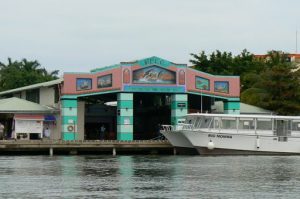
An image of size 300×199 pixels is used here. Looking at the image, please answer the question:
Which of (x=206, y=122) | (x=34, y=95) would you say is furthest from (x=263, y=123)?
(x=34, y=95)

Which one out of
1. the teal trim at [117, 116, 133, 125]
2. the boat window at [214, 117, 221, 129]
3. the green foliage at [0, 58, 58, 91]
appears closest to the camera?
the boat window at [214, 117, 221, 129]

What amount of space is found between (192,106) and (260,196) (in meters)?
46.0

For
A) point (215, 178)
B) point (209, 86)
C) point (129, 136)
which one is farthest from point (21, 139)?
point (215, 178)

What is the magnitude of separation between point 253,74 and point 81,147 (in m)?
29.1

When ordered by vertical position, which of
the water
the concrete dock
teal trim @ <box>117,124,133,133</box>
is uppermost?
teal trim @ <box>117,124,133,133</box>

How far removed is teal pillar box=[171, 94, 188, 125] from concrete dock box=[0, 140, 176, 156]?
151 inches

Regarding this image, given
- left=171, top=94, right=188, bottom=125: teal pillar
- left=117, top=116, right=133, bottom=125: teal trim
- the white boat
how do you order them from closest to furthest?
the white boat, left=117, top=116, right=133, bottom=125: teal trim, left=171, top=94, right=188, bottom=125: teal pillar

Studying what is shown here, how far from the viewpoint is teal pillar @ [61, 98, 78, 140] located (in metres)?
70.0

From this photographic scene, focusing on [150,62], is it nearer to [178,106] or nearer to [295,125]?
[178,106]

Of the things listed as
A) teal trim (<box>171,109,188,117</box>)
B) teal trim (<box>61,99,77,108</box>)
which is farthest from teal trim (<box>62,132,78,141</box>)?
teal trim (<box>171,109,188,117</box>)

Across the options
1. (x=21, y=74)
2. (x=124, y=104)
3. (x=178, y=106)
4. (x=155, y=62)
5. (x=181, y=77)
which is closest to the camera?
(x=124, y=104)

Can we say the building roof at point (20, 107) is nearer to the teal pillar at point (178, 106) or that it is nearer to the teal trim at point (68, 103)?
the teal trim at point (68, 103)

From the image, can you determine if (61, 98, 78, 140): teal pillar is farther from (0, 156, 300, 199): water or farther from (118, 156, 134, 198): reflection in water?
(118, 156, 134, 198): reflection in water

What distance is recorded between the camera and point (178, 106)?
71.3m
